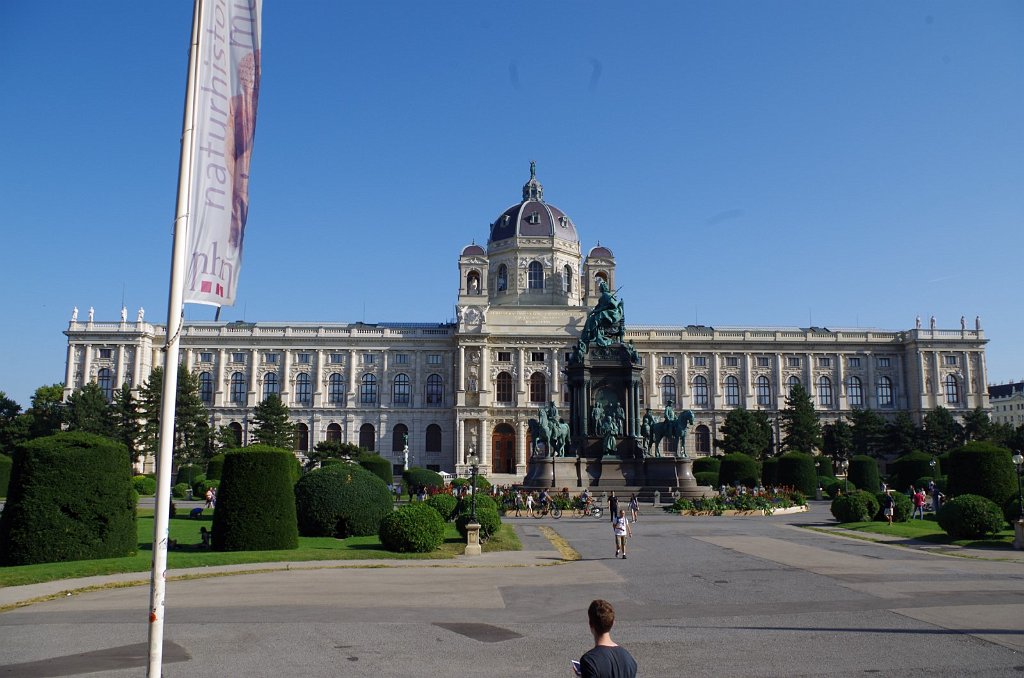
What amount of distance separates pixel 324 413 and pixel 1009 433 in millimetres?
68924

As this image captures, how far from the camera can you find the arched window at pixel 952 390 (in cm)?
9694

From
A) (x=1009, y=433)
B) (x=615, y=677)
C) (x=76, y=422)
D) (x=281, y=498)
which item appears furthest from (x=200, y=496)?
(x=1009, y=433)

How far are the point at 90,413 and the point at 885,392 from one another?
269ft

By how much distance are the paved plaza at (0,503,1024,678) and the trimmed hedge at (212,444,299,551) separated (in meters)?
2.88

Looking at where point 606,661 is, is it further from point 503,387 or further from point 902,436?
point 902,436

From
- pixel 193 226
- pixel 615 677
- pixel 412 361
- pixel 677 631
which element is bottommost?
pixel 677 631

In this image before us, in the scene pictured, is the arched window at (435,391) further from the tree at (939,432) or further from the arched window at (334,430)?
the tree at (939,432)

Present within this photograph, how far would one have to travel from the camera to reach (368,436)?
96750 millimetres

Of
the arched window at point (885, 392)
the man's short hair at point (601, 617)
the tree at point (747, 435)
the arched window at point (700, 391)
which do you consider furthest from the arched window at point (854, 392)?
the man's short hair at point (601, 617)

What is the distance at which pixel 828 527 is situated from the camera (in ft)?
109

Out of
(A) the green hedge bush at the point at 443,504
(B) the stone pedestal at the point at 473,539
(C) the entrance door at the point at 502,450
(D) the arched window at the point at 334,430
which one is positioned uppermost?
(D) the arched window at the point at 334,430

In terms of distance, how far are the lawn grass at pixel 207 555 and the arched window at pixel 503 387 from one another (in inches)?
2561

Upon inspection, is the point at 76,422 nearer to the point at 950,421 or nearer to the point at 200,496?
the point at 200,496

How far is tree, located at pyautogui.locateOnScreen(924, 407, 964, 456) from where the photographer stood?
8650 centimetres
